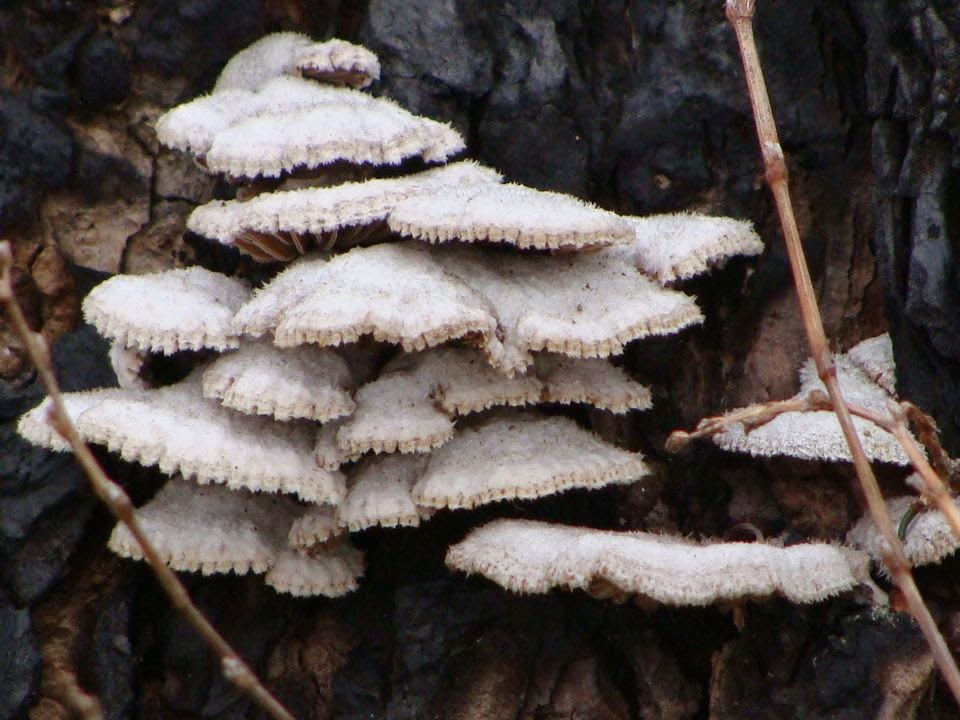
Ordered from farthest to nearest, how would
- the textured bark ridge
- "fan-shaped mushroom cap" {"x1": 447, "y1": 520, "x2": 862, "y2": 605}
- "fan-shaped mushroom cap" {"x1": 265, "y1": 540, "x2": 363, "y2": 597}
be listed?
1. the textured bark ridge
2. "fan-shaped mushroom cap" {"x1": 265, "y1": 540, "x2": 363, "y2": 597}
3. "fan-shaped mushroom cap" {"x1": 447, "y1": 520, "x2": 862, "y2": 605}

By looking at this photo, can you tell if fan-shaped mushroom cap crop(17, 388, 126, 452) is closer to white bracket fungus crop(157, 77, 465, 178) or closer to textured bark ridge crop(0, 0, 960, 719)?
→ textured bark ridge crop(0, 0, 960, 719)

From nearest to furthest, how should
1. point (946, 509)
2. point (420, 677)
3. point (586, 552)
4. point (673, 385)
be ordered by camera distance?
point (946, 509) < point (586, 552) < point (420, 677) < point (673, 385)

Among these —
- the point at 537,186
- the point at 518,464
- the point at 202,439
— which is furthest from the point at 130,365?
the point at 537,186

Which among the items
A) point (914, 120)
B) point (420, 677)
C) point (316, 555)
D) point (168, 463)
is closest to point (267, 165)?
point (168, 463)

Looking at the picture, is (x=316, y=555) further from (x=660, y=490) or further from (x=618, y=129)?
(x=618, y=129)

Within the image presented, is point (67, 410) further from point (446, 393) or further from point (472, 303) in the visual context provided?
point (472, 303)

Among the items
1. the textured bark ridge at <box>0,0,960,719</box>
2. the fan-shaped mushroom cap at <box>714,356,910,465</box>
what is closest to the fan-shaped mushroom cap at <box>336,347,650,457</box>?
the fan-shaped mushroom cap at <box>714,356,910,465</box>

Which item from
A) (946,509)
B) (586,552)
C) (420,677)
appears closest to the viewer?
(946,509)
